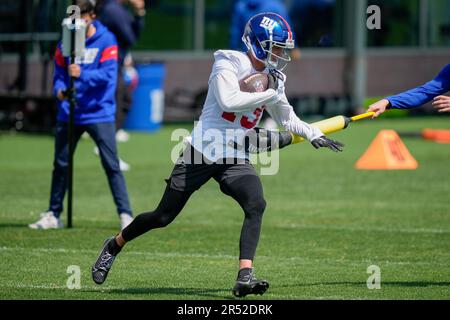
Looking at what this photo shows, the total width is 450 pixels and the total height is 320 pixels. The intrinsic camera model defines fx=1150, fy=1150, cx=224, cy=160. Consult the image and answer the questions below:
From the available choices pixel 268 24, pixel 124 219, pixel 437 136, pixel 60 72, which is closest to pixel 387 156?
pixel 437 136

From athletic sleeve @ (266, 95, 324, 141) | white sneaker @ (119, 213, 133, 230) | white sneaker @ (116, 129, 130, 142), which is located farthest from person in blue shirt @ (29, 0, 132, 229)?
white sneaker @ (116, 129, 130, 142)

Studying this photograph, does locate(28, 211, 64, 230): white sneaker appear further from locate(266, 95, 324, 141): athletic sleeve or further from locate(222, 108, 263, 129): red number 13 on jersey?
locate(222, 108, 263, 129): red number 13 on jersey

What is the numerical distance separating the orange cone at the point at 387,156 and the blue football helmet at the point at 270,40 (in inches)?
345

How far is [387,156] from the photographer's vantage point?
17.5 metres

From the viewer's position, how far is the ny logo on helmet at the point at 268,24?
8.66 meters

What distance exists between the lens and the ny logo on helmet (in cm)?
866

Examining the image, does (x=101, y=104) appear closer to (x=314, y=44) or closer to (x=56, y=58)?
(x=56, y=58)

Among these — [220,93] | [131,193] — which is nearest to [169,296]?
[220,93]

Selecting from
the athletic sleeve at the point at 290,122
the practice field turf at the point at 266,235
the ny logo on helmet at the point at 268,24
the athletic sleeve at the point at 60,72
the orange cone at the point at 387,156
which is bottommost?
the practice field turf at the point at 266,235

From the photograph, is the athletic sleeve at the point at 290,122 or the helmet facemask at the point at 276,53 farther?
the athletic sleeve at the point at 290,122

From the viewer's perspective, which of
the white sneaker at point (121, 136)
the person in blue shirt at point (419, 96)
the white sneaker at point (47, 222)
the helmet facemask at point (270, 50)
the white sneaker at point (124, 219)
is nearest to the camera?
the helmet facemask at point (270, 50)

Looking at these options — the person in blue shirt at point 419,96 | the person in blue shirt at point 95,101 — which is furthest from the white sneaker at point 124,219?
the person in blue shirt at point 419,96

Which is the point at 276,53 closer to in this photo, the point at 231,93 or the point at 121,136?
the point at 231,93

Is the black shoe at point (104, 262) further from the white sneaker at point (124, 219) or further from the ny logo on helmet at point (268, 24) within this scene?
the white sneaker at point (124, 219)
